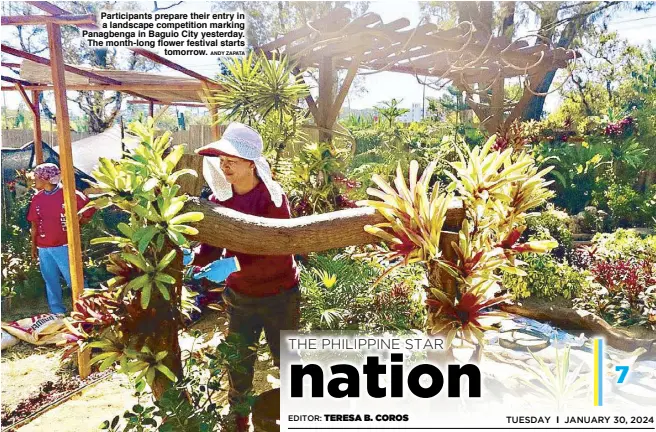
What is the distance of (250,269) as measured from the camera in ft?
4.25

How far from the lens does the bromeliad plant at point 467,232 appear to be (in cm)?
73

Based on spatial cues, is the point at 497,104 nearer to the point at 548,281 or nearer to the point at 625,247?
the point at 625,247

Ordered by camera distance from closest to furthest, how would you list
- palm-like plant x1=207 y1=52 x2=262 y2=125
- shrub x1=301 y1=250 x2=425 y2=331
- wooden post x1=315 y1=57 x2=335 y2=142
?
1. shrub x1=301 y1=250 x2=425 y2=331
2. palm-like plant x1=207 y1=52 x2=262 y2=125
3. wooden post x1=315 y1=57 x2=335 y2=142

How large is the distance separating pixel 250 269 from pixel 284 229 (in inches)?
22.5

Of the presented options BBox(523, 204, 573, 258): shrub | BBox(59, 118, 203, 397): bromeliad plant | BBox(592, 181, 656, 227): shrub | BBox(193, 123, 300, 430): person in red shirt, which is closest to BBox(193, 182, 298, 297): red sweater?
BBox(193, 123, 300, 430): person in red shirt

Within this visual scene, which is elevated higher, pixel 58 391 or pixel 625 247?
pixel 625 247

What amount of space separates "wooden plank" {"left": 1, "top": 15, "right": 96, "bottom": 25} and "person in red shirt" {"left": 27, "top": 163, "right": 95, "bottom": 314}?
1287mm

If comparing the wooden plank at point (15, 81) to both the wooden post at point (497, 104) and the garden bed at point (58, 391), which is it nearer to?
the garden bed at point (58, 391)

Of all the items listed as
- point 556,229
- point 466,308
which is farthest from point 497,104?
point 466,308

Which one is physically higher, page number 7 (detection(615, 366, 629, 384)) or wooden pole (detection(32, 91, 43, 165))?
wooden pole (detection(32, 91, 43, 165))

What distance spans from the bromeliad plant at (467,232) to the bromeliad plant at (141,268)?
13.6 inches

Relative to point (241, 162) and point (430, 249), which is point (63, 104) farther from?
point (430, 249)

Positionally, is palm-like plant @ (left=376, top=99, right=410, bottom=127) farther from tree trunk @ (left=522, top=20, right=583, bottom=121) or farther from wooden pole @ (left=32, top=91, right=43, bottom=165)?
tree trunk @ (left=522, top=20, right=583, bottom=121)

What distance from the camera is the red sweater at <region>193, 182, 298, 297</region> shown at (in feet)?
4.10
